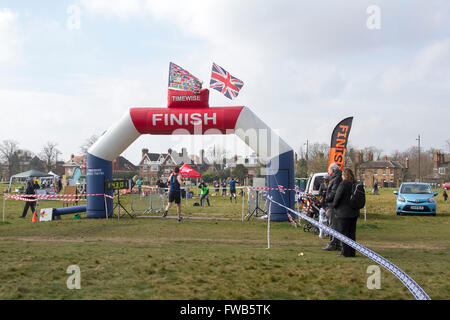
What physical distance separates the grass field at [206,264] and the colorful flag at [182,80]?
5.69 m

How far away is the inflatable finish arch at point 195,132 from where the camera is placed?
592 inches

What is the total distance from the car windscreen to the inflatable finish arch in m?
8.09

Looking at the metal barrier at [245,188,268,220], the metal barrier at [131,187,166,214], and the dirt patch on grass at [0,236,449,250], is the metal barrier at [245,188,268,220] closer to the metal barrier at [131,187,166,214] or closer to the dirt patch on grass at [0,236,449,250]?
the metal barrier at [131,187,166,214]

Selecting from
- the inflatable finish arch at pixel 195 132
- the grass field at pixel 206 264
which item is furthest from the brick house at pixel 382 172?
the grass field at pixel 206 264

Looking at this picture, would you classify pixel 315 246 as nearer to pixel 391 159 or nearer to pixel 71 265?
pixel 71 265

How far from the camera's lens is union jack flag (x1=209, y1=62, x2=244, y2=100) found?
627 inches

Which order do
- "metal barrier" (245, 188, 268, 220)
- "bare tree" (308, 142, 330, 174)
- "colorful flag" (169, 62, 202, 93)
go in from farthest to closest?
"bare tree" (308, 142, 330, 174) → "metal barrier" (245, 188, 268, 220) → "colorful flag" (169, 62, 202, 93)

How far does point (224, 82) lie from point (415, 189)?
36.7 ft

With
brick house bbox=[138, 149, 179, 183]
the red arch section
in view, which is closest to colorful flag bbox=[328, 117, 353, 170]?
the red arch section

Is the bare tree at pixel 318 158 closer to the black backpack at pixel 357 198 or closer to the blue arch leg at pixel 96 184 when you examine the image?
the blue arch leg at pixel 96 184

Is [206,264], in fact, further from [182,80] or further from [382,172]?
[382,172]

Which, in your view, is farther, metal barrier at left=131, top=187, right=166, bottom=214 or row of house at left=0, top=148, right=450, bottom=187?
row of house at left=0, top=148, right=450, bottom=187

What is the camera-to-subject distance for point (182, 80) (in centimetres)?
1574
